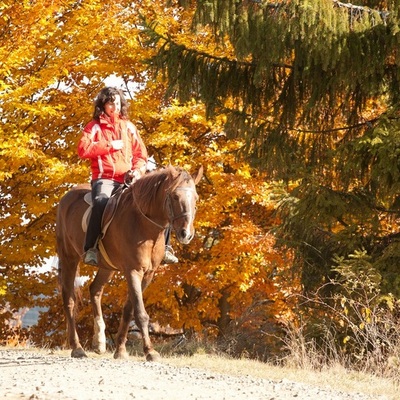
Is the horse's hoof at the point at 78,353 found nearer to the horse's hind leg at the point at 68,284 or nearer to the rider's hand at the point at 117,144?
the horse's hind leg at the point at 68,284

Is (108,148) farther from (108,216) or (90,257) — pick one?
(90,257)

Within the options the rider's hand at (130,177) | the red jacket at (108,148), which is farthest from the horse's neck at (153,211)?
the red jacket at (108,148)

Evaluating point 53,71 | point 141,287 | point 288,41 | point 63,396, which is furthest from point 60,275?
point 53,71

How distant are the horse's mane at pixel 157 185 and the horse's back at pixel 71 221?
1303 millimetres

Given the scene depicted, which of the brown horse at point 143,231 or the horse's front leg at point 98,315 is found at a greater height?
the brown horse at point 143,231

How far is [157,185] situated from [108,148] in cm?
109

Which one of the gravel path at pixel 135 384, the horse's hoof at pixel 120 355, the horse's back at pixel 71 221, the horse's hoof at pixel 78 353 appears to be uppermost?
the horse's back at pixel 71 221

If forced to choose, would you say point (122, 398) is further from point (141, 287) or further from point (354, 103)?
point (354, 103)

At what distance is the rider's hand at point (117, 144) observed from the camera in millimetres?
10328

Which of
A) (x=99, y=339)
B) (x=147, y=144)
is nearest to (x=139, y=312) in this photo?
(x=99, y=339)

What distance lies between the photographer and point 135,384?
22.9 ft

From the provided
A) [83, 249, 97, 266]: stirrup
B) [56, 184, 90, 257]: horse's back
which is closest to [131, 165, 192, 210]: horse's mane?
[83, 249, 97, 266]: stirrup

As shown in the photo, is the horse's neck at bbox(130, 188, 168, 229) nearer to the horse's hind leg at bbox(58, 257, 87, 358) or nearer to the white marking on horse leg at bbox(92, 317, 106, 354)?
the white marking on horse leg at bbox(92, 317, 106, 354)

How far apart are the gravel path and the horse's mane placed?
178 cm
